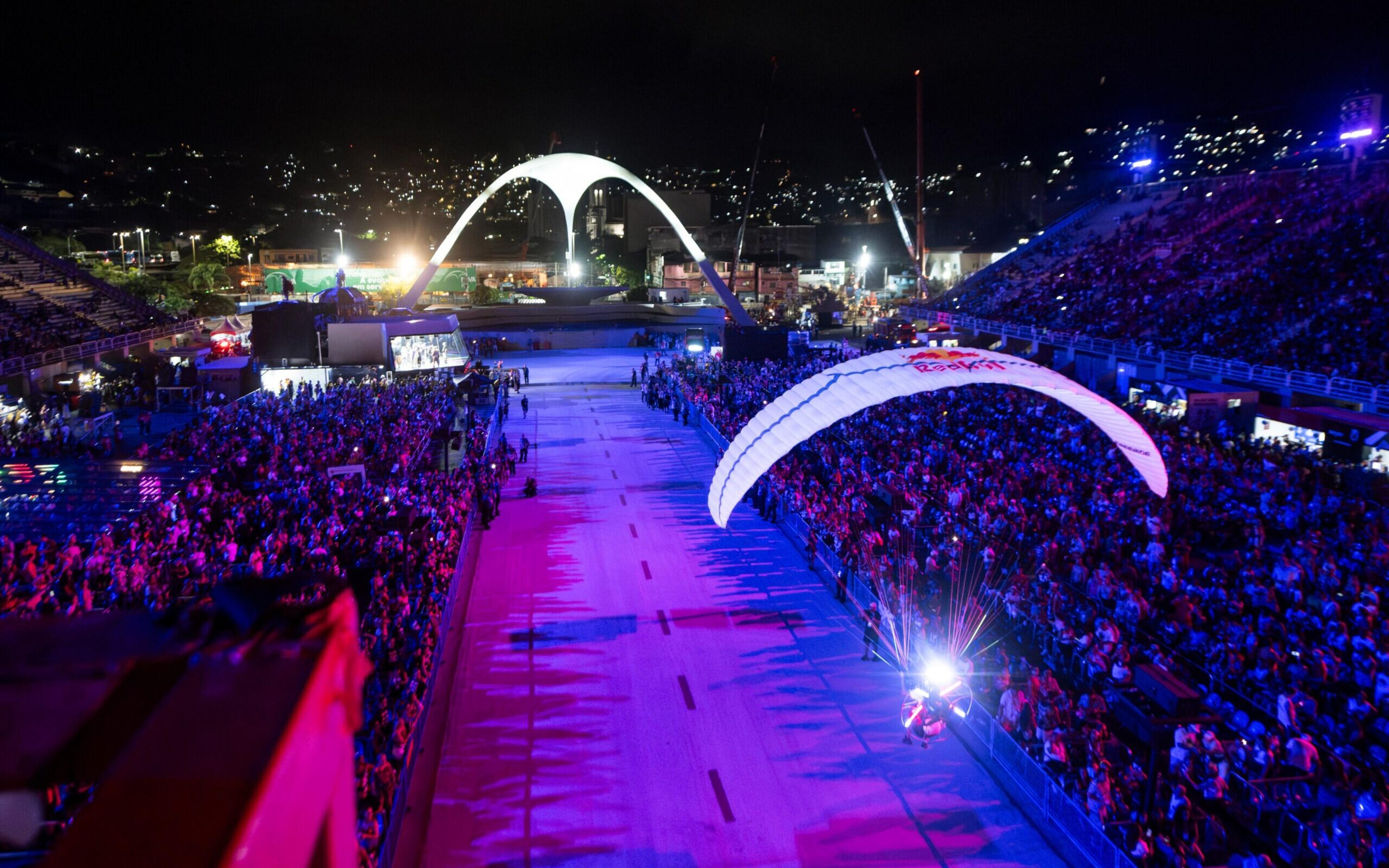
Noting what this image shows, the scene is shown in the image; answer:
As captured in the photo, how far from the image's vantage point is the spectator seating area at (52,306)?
2905cm

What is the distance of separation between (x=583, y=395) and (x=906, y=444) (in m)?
18.8

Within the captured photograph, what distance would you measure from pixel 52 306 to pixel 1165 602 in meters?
37.7

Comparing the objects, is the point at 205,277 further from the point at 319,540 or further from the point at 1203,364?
the point at 1203,364

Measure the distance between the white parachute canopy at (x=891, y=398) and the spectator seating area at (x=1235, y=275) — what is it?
44.6 ft

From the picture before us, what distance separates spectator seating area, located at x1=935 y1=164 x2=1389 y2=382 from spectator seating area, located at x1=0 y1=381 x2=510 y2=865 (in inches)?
876

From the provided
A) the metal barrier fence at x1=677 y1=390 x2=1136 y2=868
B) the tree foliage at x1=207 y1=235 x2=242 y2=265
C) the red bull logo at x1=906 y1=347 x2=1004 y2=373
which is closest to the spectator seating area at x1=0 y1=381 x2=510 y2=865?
the metal barrier fence at x1=677 y1=390 x2=1136 y2=868

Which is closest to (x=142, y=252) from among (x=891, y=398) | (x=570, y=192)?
(x=570, y=192)

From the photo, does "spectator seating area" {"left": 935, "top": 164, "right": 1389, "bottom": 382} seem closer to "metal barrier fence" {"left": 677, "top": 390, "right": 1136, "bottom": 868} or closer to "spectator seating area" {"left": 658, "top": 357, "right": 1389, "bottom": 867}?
"spectator seating area" {"left": 658, "top": 357, "right": 1389, "bottom": 867}

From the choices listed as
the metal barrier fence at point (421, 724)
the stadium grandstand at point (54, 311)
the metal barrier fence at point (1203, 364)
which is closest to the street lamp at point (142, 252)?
the stadium grandstand at point (54, 311)

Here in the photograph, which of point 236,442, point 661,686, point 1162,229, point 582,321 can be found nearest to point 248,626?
point 661,686

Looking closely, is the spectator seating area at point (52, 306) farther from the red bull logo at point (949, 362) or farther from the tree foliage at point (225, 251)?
the tree foliage at point (225, 251)

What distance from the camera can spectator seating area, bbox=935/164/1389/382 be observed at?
81.6 feet

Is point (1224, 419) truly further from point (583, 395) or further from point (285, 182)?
point (285, 182)

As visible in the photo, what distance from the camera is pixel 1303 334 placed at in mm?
25094
